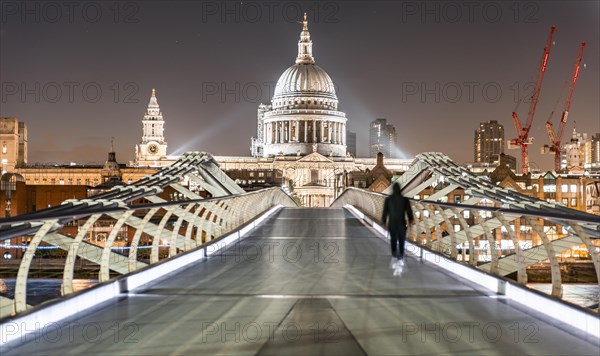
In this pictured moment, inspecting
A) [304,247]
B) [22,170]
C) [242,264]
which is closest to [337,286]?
[242,264]

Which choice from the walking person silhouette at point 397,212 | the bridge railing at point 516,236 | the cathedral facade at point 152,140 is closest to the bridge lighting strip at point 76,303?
the walking person silhouette at point 397,212

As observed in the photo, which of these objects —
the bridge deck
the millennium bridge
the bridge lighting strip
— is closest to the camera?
the bridge deck

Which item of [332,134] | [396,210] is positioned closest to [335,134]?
[332,134]

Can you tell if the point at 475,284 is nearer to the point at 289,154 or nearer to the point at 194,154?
the point at 194,154

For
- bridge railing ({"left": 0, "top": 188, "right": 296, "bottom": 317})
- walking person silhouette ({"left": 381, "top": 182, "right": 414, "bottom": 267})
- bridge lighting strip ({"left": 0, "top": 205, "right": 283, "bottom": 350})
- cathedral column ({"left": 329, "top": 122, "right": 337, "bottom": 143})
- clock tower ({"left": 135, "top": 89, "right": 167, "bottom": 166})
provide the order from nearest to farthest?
bridge lighting strip ({"left": 0, "top": 205, "right": 283, "bottom": 350}), bridge railing ({"left": 0, "top": 188, "right": 296, "bottom": 317}), walking person silhouette ({"left": 381, "top": 182, "right": 414, "bottom": 267}), cathedral column ({"left": 329, "top": 122, "right": 337, "bottom": 143}), clock tower ({"left": 135, "top": 89, "right": 167, "bottom": 166})

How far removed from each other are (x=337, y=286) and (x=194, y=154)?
2062cm

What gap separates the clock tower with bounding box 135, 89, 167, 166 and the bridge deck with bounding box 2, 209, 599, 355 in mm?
177572

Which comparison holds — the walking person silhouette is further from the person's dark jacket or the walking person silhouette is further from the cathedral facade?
the cathedral facade

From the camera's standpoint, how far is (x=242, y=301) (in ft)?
32.3

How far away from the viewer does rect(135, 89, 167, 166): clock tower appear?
7397 inches

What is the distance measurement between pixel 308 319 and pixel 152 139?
183889 millimetres

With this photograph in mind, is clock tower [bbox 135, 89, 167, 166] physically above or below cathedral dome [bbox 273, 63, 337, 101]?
below

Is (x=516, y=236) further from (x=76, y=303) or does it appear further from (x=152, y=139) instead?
(x=152, y=139)

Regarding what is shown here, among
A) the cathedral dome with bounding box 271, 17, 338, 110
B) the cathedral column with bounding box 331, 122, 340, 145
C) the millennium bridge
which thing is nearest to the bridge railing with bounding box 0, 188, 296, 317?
the millennium bridge
